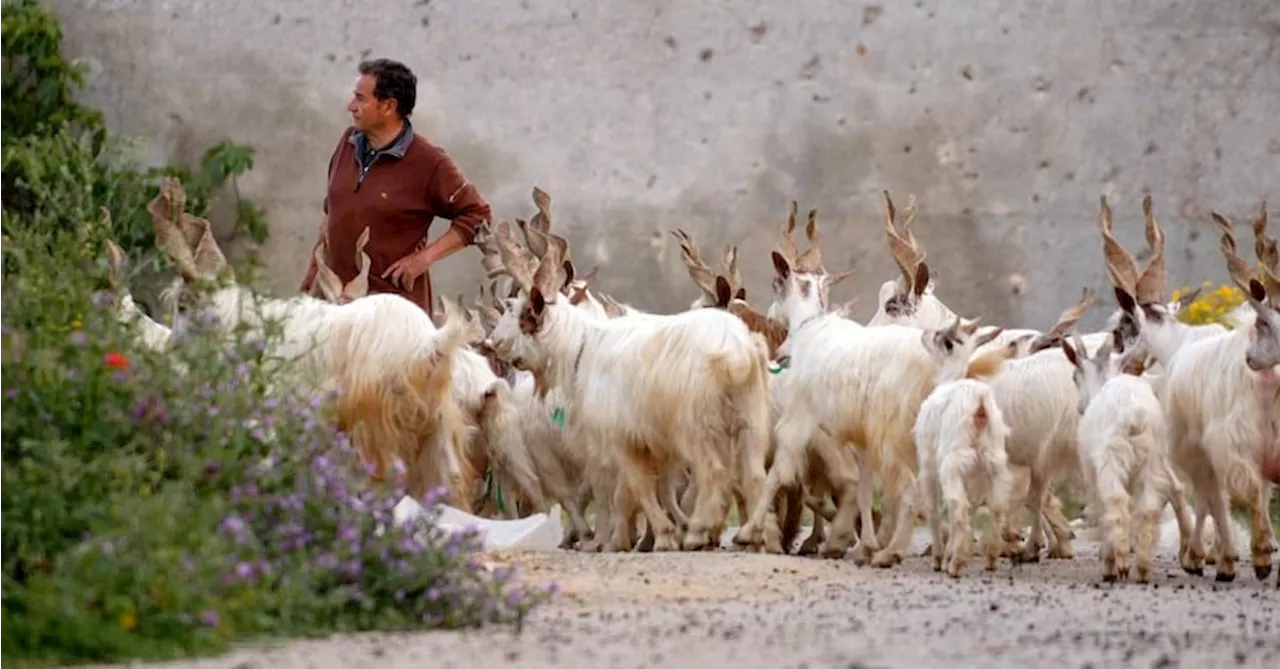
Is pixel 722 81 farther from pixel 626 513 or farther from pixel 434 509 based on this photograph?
pixel 434 509

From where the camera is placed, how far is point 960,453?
413 inches

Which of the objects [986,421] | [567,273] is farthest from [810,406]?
[567,273]

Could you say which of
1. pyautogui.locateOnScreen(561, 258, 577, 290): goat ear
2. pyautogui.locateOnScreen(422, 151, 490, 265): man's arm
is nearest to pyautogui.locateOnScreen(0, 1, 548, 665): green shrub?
pyautogui.locateOnScreen(422, 151, 490, 265): man's arm

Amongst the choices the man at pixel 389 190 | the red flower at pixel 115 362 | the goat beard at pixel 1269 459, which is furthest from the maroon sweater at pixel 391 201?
the red flower at pixel 115 362

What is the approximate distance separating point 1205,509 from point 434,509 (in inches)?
161

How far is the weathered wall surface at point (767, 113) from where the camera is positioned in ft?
56.9

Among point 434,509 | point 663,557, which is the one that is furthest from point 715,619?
point 663,557

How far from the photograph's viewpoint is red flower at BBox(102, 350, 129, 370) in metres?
8.15

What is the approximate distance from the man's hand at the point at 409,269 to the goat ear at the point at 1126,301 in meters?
3.06

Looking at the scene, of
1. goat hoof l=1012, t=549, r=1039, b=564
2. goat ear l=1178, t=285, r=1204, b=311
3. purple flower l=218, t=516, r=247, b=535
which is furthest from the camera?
goat ear l=1178, t=285, r=1204, b=311

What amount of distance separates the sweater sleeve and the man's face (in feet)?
1.08

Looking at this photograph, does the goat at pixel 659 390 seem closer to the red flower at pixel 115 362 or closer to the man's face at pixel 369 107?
the man's face at pixel 369 107

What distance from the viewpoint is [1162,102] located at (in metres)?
17.4

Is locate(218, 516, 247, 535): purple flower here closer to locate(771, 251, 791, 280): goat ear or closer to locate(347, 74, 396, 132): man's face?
locate(347, 74, 396, 132): man's face
